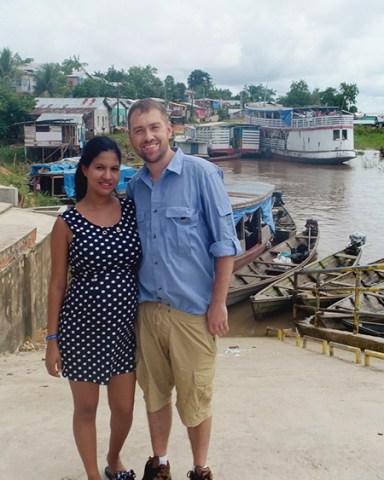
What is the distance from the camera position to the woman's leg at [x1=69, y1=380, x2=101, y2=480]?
7.50 ft

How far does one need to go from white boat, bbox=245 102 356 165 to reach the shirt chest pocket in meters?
38.8

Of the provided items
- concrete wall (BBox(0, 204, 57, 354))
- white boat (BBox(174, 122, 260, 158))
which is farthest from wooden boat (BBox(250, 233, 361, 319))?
white boat (BBox(174, 122, 260, 158))

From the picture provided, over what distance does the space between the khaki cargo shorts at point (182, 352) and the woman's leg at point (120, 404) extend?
9 cm

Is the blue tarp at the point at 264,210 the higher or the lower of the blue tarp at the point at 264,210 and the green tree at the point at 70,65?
the lower

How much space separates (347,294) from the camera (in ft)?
30.4

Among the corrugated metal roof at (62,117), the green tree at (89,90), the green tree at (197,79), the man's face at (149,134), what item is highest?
the green tree at (197,79)

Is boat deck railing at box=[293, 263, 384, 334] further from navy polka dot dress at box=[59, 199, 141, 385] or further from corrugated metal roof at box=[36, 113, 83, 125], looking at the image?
corrugated metal roof at box=[36, 113, 83, 125]

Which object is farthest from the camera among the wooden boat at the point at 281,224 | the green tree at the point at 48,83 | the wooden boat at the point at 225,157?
the green tree at the point at 48,83

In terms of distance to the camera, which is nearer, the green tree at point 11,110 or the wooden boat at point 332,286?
the wooden boat at point 332,286

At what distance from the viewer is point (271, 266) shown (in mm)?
11742

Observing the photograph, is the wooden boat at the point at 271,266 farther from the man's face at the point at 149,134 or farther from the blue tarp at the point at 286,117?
the blue tarp at the point at 286,117

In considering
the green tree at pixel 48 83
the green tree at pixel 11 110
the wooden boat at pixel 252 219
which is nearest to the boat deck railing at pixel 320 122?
the green tree at pixel 48 83

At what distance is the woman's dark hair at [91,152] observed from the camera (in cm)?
233

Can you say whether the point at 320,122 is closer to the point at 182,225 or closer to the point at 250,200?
the point at 250,200
